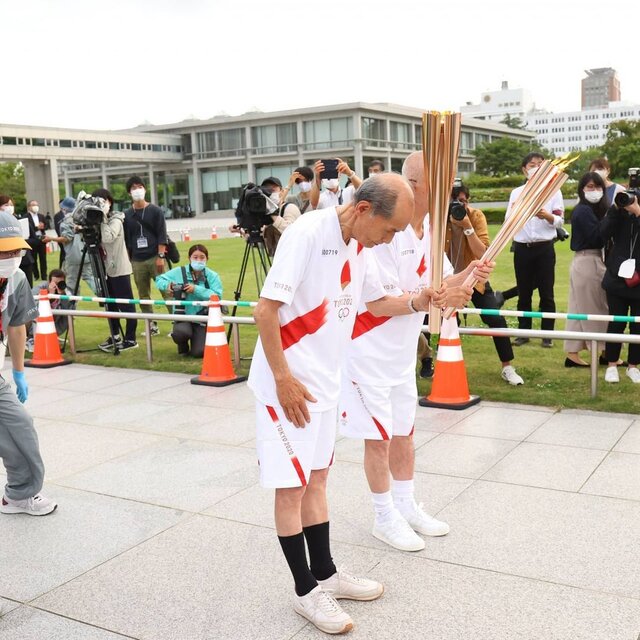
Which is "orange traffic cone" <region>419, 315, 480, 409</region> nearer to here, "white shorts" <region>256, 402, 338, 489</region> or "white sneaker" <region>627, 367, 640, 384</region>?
"white sneaker" <region>627, 367, 640, 384</region>

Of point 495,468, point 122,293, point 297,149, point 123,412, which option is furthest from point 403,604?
point 297,149

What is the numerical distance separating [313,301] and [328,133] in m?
70.5

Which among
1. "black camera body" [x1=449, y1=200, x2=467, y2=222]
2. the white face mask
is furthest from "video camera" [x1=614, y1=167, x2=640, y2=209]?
"black camera body" [x1=449, y1=200, x2=467, y2=222]

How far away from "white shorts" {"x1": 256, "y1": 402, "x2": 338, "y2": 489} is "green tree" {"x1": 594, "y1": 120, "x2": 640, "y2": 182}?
6571 cm

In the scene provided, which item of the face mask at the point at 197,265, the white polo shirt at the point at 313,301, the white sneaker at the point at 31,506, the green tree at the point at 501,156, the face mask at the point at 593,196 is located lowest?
the white sneaker at the point at 31,506

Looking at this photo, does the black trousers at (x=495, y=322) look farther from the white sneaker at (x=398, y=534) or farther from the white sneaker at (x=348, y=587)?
the white sneaker at (x=348, y=587)

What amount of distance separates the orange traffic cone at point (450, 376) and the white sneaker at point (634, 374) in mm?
1523

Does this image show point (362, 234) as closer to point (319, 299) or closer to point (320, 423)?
point (319, 299)

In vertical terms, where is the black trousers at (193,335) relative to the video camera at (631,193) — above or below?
below

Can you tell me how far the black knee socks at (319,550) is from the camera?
327 cm

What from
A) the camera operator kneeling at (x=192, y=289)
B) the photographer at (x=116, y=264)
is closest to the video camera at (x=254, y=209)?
the camera operator kneeling at (x=192, y=289)

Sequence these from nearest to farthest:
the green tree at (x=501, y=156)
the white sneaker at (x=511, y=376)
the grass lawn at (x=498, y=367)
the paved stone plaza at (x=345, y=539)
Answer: the paved stone plaza at (x=345, y=539) < the grass lawn at (x=498, y=367) < the white sneaker at (x=511, y=376) < the green tree at (x=501, y=156)

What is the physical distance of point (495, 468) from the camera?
16.9 ft

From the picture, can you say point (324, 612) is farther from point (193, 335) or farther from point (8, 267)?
point (193, 335)
